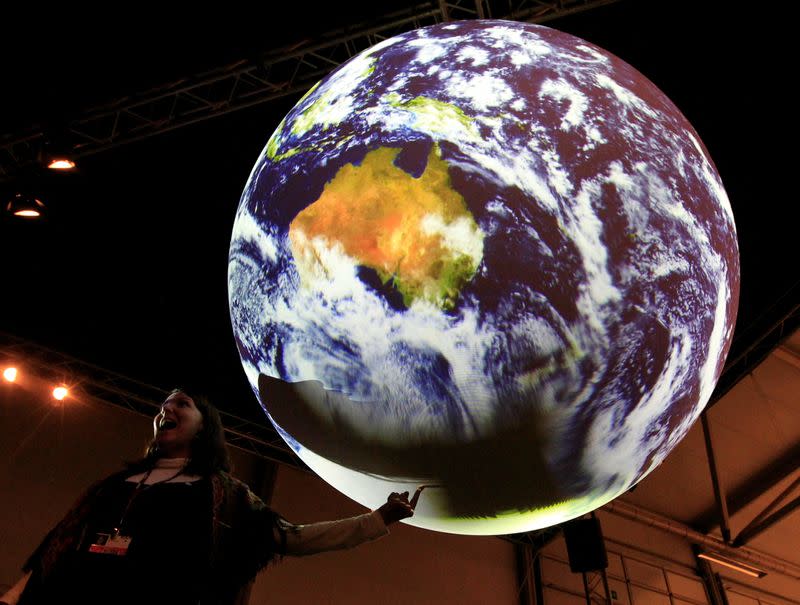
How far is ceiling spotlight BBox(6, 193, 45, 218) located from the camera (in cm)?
595

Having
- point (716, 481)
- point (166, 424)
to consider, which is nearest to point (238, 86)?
point (166, 424)

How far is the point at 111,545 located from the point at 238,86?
5.04 meters

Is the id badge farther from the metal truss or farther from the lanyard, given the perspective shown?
the metal truss

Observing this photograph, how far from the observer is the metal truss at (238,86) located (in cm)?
520

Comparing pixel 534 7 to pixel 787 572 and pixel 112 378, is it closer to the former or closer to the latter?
pixel 112 378

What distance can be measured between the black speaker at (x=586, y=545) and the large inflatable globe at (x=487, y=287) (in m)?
7.19

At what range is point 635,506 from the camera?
12.1 meters

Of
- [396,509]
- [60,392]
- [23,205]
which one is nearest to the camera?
[396,509]

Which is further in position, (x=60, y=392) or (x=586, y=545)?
(x=586, y=545)

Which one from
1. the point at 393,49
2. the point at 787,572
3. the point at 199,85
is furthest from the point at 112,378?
the point at 787,572

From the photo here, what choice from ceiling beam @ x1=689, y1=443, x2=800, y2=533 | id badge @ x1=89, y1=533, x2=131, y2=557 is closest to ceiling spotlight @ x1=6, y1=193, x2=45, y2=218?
id badge @ x1=89, y1=533, x2=131, y2=557

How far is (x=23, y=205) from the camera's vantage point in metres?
5.95

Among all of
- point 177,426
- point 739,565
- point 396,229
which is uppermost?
point 396,229

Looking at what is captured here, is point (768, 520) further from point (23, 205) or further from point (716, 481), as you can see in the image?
point (23, 205)
